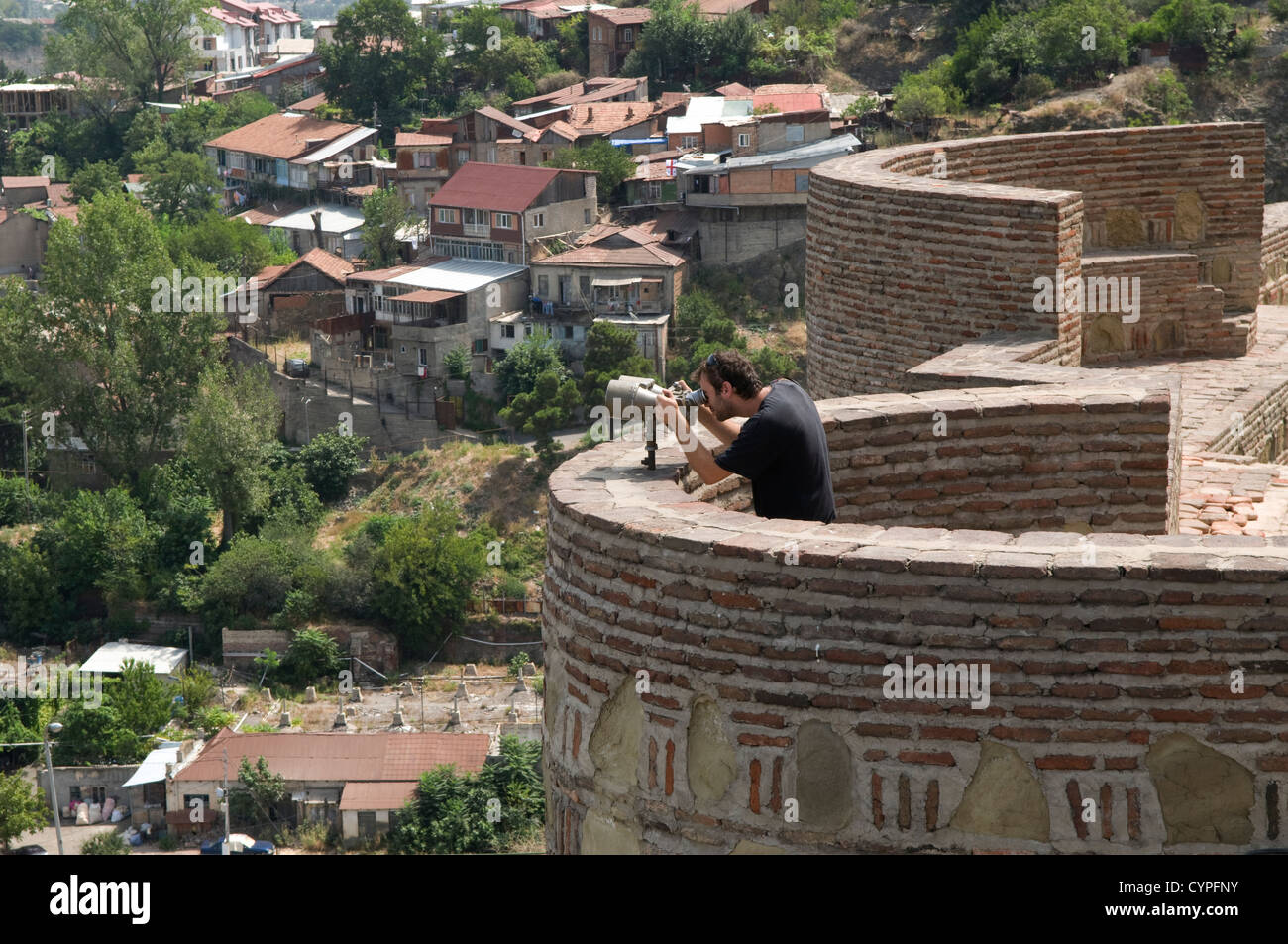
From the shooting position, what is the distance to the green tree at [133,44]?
258 ft

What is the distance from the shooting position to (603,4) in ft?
240

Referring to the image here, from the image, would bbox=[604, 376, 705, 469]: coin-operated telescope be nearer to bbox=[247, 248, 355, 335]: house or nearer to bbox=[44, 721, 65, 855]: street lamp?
bbox=[44, 721, 65, 855]: street lamp

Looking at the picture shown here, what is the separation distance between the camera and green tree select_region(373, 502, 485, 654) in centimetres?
4000

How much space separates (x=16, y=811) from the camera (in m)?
33.3

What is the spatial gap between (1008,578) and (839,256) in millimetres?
7879

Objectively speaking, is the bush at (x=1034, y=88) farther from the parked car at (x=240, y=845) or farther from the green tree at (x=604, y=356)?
the parked car at (x=240, y=845)

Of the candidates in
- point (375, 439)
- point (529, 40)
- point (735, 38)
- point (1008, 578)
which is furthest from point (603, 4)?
point (1008, 578)

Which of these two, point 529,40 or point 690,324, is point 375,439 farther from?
point 529,40

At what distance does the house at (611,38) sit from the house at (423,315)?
17925 millimetres

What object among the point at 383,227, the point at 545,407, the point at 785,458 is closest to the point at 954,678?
the point at 785,458

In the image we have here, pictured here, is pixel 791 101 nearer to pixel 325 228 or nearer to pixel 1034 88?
pixel 1034 88

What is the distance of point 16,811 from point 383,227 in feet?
87.6

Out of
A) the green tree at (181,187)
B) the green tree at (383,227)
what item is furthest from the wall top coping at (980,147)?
the green tree at (181,187)

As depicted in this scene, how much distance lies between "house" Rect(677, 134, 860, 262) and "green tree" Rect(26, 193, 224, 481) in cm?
1355
